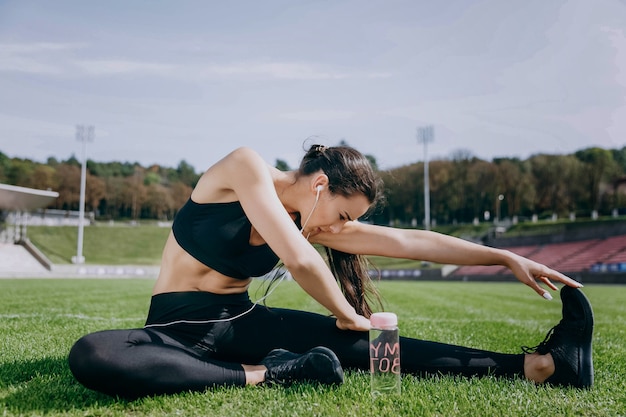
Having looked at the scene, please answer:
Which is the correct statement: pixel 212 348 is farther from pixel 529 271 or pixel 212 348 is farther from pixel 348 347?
pixel 529 271

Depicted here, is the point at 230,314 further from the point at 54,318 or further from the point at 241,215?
the point at 54,318

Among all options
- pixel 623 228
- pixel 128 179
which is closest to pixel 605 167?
pixel 623 228

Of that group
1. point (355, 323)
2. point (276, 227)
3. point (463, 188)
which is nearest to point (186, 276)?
point (276, 227)

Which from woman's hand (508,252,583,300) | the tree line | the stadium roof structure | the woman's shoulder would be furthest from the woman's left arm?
the tree line

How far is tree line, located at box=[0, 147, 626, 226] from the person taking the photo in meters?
63.0

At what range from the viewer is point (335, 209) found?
272cm

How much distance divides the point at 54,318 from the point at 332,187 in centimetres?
484

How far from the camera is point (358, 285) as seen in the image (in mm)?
3260

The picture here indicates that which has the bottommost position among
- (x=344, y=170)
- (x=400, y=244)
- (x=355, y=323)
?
(x=355, y=323)

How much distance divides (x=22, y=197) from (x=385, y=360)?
49.3 metres

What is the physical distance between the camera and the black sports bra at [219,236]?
8.54 ft

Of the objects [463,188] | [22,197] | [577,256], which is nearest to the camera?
[577,256]

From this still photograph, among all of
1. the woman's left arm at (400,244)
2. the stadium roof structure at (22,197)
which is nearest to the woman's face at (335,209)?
the woman's left arm at (400,244)

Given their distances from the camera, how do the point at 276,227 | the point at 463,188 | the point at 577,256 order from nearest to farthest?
the point at 276,227 → the point at 577,256 → the point at 463,188
